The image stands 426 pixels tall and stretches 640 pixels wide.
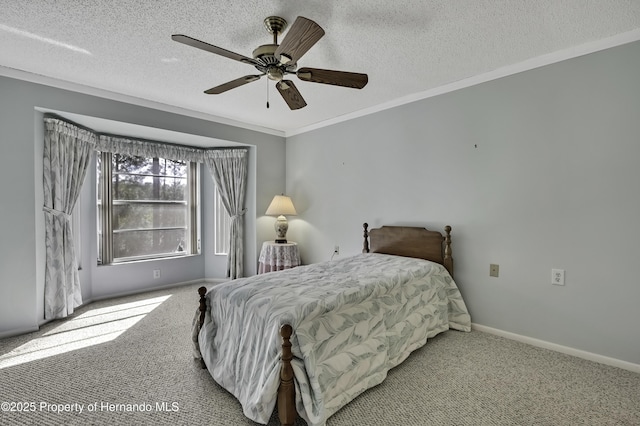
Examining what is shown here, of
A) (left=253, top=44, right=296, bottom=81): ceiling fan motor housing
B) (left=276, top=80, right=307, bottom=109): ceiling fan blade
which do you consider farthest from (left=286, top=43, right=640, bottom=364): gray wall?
(left=253, top=44, right=296, bottom=81): ceiling fan motor housing

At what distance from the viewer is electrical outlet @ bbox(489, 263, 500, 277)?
8.71 ft

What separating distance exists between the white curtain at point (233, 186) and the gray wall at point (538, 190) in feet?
6.81

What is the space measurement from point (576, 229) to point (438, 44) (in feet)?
5.78

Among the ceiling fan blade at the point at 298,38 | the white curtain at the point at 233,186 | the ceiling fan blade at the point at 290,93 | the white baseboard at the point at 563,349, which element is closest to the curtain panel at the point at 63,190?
the white curtain at the point at 233,186

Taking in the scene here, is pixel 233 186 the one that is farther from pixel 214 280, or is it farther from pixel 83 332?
pixel 83 332

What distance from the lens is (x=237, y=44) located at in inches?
87.4

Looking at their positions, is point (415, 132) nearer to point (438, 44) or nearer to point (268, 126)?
point (438, 44)

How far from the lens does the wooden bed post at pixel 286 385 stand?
1.45m

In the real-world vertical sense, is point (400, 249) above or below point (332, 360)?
above

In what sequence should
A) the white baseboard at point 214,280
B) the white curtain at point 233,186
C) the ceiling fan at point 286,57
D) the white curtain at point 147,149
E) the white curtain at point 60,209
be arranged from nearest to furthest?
the ceiling fan at point 286,57 → the white curtain at point 60,209 → the white curtain at point 147,149 → the white curtain at point 233,186 → the white baseboard at point 214,280

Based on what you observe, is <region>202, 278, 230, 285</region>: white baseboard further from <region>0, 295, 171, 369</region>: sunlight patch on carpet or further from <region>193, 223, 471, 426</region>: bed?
<region>193, 223, 471, 426</region>: bed

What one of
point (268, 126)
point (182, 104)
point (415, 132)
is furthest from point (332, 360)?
point (268, 126)

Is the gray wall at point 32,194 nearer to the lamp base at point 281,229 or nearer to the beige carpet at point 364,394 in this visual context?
the beige carpet at point 364,394

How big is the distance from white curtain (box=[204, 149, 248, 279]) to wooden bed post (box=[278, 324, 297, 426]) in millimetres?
3070
